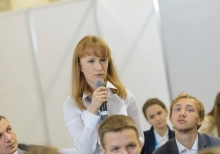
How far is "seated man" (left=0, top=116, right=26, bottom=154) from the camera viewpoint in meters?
2.95

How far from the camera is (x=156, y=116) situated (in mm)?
4371

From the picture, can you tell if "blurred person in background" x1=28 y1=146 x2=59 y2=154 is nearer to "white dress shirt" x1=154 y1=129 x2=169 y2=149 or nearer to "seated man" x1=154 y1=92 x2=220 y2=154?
"seated man" x1=154 y1=92 x2=220 y2=154

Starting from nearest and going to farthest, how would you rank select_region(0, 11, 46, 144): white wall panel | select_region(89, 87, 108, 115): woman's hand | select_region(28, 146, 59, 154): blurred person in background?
select_region(28, 146, 59, 154): blurred person in background < select_region(89, 87, 108, 115): woman's hand < select_region(0, 11, 46, 144): white wall panel

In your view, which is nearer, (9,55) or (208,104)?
(208,104)

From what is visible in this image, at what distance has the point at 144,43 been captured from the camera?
16.8 feet

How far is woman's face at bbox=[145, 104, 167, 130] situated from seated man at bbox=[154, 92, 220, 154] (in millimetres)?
1341

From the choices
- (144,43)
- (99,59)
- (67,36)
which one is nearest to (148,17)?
(144,43)

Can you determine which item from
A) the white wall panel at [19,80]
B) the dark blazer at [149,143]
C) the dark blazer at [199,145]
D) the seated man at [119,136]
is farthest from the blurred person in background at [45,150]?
the white wall panel at [19,80]

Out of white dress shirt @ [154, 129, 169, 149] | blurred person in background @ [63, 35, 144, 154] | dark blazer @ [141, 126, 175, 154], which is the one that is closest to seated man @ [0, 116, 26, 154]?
blurred person in background @ [63, 35, 144, 154]

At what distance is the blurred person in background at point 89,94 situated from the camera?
2.23 meters

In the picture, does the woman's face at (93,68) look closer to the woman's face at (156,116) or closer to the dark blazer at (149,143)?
the dark blazer at (149,143)

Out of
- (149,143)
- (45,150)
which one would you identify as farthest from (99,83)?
(149,143)

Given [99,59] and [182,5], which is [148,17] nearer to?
[182,5]

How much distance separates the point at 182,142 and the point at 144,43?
245cm
